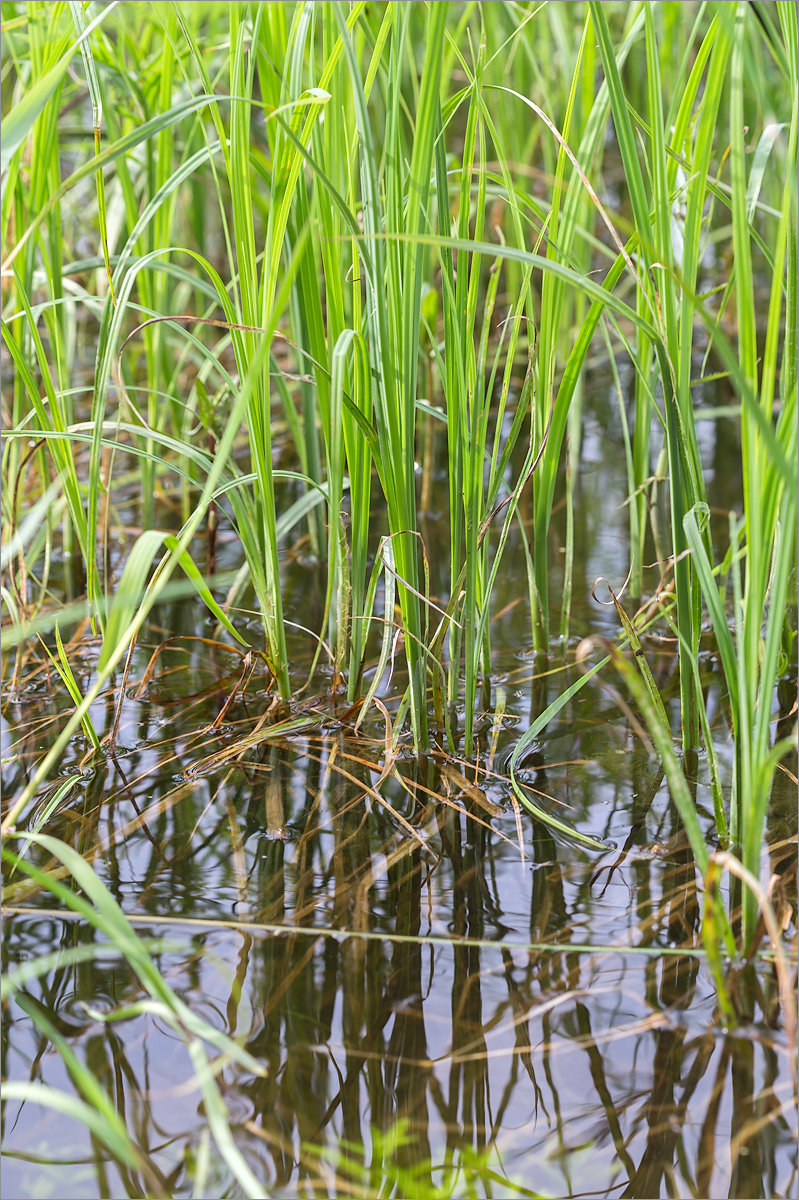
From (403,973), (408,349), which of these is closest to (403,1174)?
(403,973)

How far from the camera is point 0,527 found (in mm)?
1392

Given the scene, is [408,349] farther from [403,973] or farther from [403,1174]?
[403,1174]

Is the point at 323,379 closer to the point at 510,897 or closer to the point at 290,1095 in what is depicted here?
the point at 510,897

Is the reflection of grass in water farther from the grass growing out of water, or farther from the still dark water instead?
the grass growing out of water

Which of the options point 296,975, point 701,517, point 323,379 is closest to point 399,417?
point 323,379

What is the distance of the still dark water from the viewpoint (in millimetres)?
676

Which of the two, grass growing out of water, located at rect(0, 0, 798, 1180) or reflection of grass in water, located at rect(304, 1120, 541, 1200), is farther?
grass growing out of water, located at rect(0, 0, 798, 1180)

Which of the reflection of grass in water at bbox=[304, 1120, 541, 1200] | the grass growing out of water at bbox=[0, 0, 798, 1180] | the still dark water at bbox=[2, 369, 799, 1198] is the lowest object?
the reflection of grass in water at bbox=[304, 1120, 541, 1200]

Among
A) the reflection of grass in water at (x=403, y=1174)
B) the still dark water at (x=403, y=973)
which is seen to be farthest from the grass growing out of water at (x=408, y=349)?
the reflection of grass in water at (x=403, y=1174)

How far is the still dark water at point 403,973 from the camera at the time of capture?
68 centimetres

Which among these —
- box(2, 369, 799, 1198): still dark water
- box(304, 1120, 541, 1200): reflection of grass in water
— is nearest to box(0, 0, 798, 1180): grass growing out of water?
box(2, 369, 799, 1198): still dark water

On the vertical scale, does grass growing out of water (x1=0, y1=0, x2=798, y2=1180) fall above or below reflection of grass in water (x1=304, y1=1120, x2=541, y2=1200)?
above

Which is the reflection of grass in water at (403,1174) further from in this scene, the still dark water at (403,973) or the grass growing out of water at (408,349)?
the grass growing out of water at (408,349)

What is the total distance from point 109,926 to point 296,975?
208 mm
